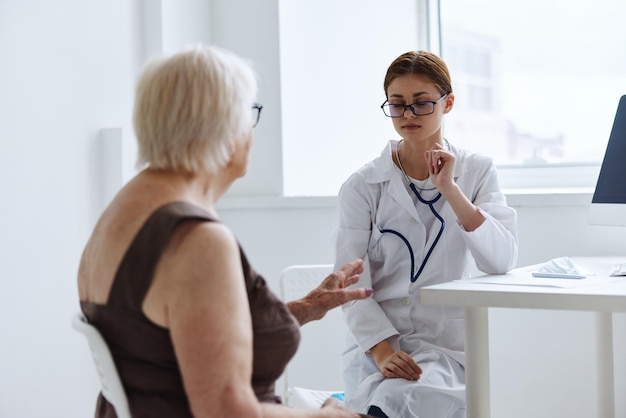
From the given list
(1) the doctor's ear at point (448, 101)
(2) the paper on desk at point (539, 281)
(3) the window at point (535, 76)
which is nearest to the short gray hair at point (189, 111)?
(2) the paper on desk at point (539, 281)

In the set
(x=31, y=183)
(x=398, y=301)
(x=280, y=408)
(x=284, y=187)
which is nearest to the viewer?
(x=280, y=408)

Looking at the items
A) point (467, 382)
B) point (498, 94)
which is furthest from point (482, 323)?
point (498, 94)

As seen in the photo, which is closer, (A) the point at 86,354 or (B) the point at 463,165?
(B) the point at 463,165

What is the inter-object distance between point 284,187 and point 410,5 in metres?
0.83

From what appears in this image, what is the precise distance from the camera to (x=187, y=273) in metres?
1.06

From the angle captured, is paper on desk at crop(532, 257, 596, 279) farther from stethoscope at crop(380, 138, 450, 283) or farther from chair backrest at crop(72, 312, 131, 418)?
chair backrest at crop(72, 312, 131, 418)

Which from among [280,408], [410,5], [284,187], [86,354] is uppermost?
[410,5]

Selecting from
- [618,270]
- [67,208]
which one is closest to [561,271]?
[618,270]

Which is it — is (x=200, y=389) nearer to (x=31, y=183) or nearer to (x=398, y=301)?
(x=398, y=301)

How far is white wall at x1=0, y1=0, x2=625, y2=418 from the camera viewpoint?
2.27m

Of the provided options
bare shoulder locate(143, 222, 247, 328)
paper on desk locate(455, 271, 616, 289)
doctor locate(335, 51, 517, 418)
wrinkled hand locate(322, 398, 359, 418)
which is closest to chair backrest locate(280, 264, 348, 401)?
doctor locate(335, 51, 517, 418)

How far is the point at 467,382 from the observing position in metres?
1.58

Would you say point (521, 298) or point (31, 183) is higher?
point (31, 183)

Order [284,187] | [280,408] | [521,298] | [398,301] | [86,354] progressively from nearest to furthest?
[280,408], [521,298], [398,301], [86,354], [284,187]
